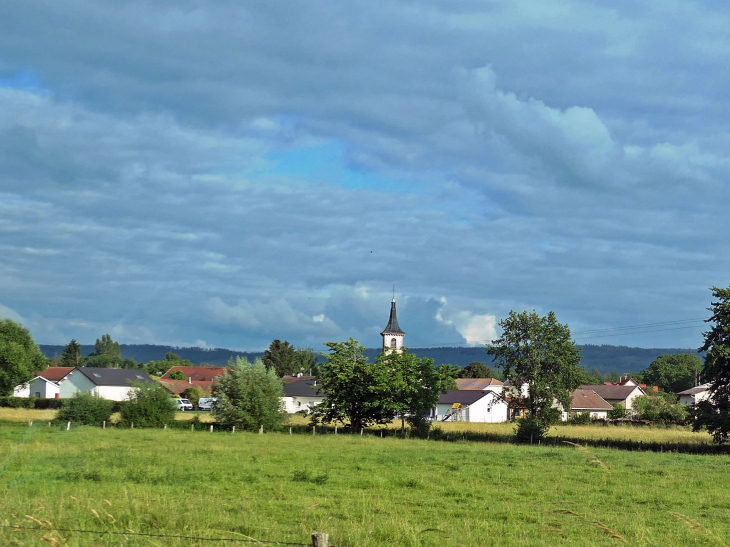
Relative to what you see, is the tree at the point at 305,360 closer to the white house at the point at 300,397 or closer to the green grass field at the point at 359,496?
the white house at the point at 300,397

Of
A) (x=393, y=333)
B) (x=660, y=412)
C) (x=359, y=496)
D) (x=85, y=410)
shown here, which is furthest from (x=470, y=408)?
(x=359, y=496)

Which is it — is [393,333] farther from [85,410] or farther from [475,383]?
[85,410]

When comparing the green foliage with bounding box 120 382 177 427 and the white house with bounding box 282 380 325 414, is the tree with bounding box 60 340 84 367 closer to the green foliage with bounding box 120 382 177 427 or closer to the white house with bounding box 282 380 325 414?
the white house with bounding box 282 380 325 414

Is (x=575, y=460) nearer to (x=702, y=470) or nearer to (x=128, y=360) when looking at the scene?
(x=702, y=470)

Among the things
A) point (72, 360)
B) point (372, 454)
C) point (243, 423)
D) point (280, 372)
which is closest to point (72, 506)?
point (372, 454)

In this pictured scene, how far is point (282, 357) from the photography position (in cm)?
16250

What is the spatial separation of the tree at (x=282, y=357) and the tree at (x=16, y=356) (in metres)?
92.2

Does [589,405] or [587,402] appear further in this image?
[587,402]

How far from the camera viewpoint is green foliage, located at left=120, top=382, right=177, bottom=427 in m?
54.7

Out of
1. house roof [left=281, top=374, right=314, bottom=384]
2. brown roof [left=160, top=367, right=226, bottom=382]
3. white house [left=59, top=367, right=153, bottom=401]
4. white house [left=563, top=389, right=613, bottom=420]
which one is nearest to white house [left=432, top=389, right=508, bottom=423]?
white house [left=563, top=389, right=613, bottom=420]

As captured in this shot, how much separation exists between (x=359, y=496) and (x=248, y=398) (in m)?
38.0

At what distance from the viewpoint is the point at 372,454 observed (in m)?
33.1

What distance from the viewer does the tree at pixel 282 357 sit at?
160400mm

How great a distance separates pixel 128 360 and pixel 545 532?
637ft
